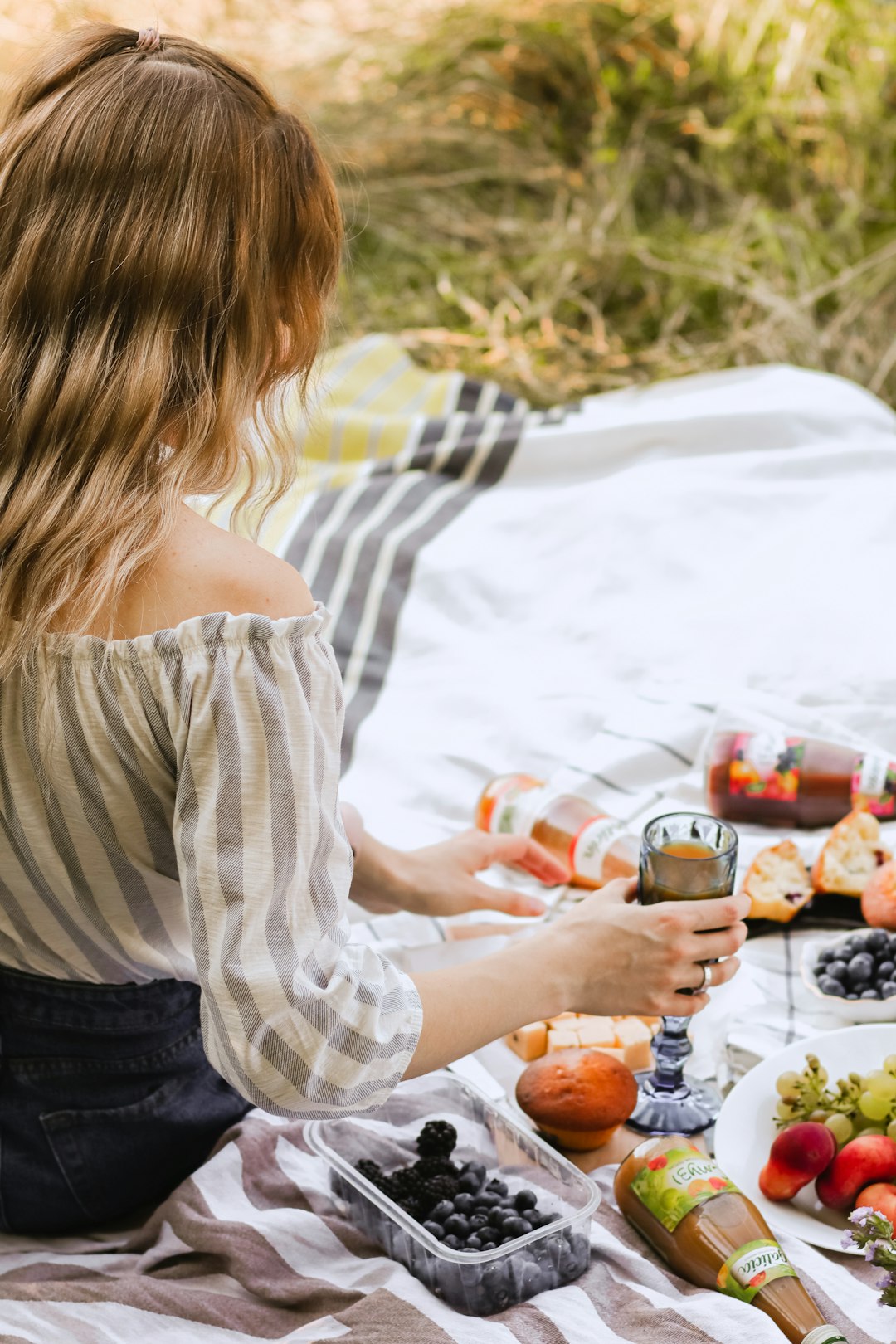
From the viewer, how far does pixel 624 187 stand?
3545 millimetres

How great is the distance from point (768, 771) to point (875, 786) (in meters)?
0.12

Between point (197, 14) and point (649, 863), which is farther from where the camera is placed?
point (197, 14)

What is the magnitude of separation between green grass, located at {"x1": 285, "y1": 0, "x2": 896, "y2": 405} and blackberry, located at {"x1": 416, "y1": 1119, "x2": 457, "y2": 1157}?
6.93ft

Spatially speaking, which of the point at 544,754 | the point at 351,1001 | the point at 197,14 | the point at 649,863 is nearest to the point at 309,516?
the point at 544,754

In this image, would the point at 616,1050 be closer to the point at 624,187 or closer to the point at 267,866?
the point at 267,866

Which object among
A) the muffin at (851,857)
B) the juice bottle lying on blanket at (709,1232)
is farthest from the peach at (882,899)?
the juice bottle lying on blanket at (709,1232)

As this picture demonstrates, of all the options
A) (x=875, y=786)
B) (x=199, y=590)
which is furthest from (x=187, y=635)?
(x=875, y=786)

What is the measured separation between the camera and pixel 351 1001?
0.87 metres

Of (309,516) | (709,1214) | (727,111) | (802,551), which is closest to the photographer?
(709,1214)

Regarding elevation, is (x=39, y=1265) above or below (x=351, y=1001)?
below

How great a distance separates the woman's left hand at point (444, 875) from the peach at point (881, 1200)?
484 millimetres

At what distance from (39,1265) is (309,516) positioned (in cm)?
135

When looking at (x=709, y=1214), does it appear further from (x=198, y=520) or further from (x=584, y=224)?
(x=584, y=224)

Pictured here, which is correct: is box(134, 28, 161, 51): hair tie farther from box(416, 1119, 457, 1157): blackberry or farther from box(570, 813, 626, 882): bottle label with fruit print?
box(570, 813, 626, 882): bottle label with fruit print
